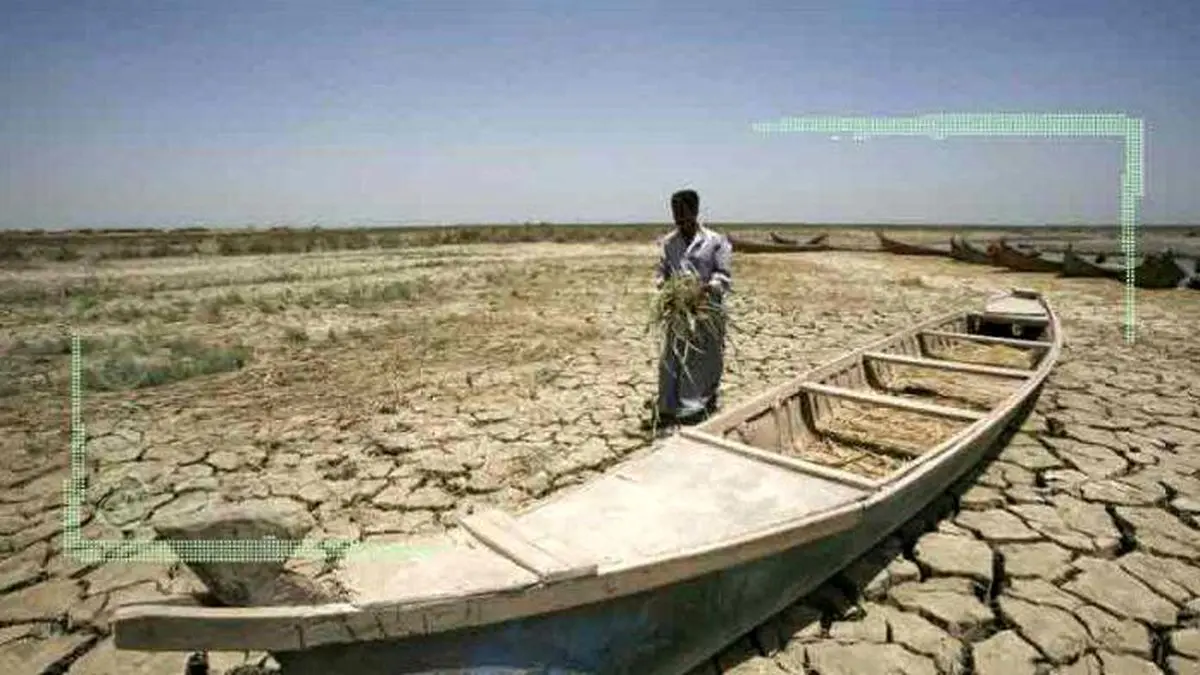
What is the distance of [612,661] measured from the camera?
7.09 feet

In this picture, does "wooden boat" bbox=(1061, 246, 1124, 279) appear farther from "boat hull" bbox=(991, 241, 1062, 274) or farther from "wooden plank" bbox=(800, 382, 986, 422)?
"wooden plank" bbox=(800, 382, 986, 422)

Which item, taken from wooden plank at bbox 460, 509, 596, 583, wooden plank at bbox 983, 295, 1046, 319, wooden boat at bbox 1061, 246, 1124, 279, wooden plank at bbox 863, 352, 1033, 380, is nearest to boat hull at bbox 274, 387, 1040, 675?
wooden plank at bbox 460, 509, 596, 583

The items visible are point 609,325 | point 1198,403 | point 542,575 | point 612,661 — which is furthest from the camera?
point 609,325

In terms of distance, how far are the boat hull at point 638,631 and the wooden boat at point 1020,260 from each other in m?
18.4

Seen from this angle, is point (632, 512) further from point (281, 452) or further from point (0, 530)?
point (0, 530)

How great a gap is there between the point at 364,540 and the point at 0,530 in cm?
229

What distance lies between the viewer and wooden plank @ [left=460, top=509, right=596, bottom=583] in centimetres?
195

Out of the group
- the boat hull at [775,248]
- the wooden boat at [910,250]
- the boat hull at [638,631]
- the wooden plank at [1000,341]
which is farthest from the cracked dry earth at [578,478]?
the boat hull at [775,248]

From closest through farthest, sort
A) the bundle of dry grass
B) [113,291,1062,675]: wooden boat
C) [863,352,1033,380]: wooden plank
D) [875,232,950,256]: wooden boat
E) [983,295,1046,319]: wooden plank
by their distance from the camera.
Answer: [113,291,1062,675]: wooden boat
the bundle of dry grass
[863,352,1033,380]: wooden plank
[983,295,1046,319]: wooden plank
[875,232,950,256]: wooden boat

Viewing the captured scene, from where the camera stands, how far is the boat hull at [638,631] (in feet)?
5.98

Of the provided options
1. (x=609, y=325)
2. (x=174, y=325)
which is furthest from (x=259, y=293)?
(x=609, y=325)

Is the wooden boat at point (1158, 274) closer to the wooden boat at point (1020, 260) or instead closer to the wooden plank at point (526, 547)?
the wooden boat at point (1020, 260)

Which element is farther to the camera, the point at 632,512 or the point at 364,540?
the point at 364,540

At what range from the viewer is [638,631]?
7.28 ft
